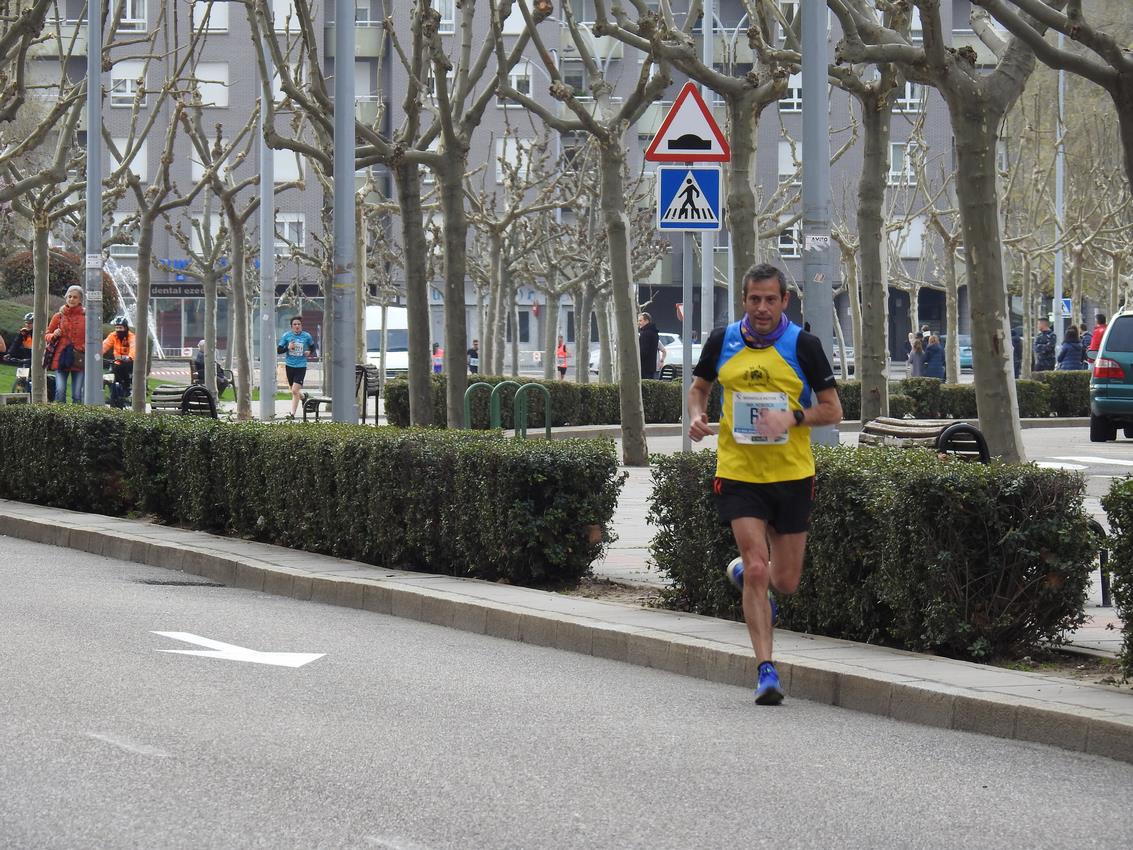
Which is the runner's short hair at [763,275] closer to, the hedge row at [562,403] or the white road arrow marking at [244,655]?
the white road arrow marking at [244,655]

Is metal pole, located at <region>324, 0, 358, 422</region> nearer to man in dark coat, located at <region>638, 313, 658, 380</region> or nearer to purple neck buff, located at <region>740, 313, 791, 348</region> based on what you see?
purple neck buff, located at <region>740, 313, 791, 348</region>

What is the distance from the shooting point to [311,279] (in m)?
71.9

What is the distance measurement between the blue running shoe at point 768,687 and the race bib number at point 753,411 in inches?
36.0

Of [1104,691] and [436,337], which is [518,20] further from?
[1104,691]

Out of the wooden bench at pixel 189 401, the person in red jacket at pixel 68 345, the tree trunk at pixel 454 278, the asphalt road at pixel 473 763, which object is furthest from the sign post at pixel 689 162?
the person in red jacket at pixel 68 345

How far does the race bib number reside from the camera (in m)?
7.98

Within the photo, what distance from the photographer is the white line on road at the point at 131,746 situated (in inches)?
258

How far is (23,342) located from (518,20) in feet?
108

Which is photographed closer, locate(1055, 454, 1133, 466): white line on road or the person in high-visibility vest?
locate(1055, 454, 1133, 466): white line on road

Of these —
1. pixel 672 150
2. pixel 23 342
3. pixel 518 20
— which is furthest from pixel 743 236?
pixel 518 20

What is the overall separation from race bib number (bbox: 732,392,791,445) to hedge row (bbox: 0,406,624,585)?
9.42 ft

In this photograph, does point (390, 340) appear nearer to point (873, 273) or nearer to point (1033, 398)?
point (1033, 398)

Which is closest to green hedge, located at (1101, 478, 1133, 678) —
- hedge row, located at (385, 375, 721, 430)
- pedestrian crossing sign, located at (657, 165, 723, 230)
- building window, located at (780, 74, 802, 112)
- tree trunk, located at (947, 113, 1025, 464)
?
tree trunk, located at (947, 113, 1025, 464)

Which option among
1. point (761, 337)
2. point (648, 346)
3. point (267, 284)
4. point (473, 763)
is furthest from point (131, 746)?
point (648, 346)
